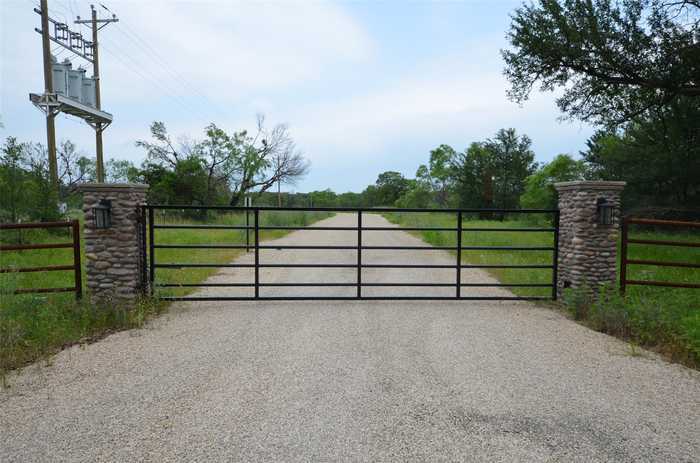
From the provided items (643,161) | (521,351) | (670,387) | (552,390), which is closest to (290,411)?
(552,390)

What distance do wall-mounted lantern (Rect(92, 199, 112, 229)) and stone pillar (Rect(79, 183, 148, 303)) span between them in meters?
0.07

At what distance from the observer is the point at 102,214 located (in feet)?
24.0

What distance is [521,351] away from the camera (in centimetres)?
572

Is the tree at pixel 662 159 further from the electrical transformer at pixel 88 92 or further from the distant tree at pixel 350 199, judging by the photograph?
the distant tree at pixel 350 199

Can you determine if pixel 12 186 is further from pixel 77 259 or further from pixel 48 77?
pixel 77 259

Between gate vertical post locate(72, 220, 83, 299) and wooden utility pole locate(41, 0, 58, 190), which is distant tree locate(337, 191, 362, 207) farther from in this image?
gate vertical post locate(72, 220, 83, 299)

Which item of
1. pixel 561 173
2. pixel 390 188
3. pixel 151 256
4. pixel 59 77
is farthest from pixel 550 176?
pixel 390 188

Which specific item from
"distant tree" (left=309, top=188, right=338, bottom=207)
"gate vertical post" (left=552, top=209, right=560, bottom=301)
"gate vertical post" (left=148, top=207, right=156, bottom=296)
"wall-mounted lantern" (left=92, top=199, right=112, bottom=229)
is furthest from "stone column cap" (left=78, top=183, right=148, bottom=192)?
"distant tree" (left=309, top=188, right=338, bottom=207)

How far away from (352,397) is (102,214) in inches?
201

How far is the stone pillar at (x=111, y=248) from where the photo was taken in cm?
743

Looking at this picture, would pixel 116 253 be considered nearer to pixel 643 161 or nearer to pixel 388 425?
pixel 388 425

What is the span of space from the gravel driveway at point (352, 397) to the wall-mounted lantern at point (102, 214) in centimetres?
174

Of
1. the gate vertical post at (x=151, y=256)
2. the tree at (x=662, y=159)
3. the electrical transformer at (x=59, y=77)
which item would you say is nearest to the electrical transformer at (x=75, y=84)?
the electrical transformer at (x=59, y=77)

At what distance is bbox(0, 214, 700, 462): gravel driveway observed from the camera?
344cm
